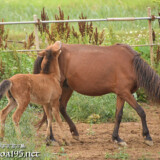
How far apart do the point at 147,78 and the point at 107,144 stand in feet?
3.90

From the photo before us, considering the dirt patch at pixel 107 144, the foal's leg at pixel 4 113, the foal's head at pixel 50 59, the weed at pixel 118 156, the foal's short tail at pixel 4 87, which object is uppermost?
the foal's head at pixel 50 59

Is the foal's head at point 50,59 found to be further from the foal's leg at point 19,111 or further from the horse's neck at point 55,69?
the foal's leg at point 19,111

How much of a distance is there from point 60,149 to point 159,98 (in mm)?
1805

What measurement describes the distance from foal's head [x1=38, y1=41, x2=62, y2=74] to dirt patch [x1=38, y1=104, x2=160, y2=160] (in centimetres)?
119

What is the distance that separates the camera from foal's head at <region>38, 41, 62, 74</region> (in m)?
7.76

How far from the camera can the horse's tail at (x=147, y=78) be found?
308 inches

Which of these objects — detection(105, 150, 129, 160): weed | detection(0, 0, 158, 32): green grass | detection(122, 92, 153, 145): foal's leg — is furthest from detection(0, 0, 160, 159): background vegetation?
detection(122, 92, 153, 145): foal's leg

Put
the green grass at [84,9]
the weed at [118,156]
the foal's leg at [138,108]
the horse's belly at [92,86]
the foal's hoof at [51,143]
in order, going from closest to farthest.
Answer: the weed at [118,156] → the foal's hoof at [51,143] → the foal's leg at [138,108] → the horse's belly at [92,86] → the green grass at [84,9]

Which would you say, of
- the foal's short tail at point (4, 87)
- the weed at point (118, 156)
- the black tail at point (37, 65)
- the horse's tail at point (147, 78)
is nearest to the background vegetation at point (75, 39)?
the foal's short tail at point (4, 87)

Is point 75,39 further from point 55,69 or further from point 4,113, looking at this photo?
point 4,113

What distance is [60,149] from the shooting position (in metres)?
7.26

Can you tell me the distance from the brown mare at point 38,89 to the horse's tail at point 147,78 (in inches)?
47.8

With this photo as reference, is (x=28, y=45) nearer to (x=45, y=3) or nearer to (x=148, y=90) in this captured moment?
(x=148, y=90)

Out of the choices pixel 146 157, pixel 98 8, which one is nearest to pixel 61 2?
pixel 98 8
